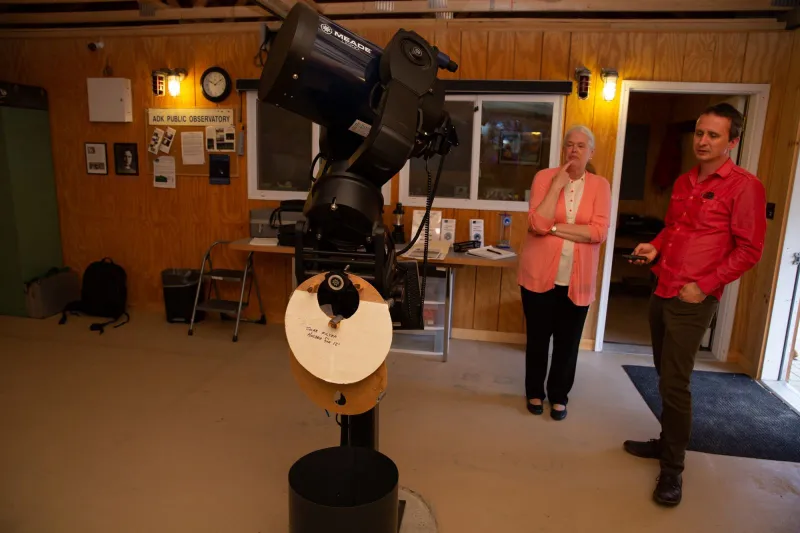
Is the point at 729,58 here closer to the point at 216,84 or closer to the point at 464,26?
the point at 464,26

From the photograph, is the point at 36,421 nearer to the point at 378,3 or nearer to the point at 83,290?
the point at 83,290

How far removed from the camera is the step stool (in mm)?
4203

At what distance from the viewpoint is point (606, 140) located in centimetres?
387

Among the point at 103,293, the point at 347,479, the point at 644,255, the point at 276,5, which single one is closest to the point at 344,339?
the point at 347,479

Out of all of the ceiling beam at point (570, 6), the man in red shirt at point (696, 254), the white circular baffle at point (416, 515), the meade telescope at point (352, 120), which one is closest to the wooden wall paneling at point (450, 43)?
the ceiling beam at point (570, 6)

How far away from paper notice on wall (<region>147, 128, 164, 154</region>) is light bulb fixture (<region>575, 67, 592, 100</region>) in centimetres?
340

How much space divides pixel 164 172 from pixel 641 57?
390 cm

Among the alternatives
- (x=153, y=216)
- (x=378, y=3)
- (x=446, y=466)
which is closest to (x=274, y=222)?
(x=153, y=216)

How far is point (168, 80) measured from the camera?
4426mm

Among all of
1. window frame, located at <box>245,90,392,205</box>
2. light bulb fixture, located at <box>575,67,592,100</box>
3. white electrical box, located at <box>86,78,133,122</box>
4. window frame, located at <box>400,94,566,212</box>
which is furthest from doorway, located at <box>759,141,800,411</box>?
white electrical box, located at <box>86,78,133,122</box>

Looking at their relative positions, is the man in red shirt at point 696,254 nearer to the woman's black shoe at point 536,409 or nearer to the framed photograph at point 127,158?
the woman's black shoe at point 536,409

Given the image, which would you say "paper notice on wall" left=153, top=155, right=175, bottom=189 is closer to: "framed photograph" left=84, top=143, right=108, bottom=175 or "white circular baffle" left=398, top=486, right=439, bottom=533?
"framed photograph" left=84, top=143, right=108, bottom=175

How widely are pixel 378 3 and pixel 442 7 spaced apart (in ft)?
1.51

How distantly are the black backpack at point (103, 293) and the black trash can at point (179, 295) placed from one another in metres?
0.42
